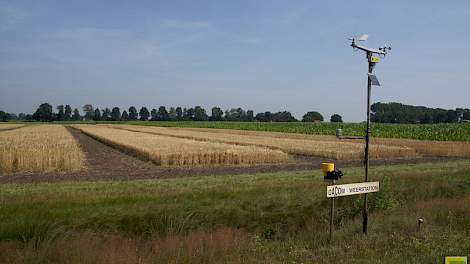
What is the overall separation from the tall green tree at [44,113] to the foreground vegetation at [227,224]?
592 ft

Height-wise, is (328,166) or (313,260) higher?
(328,166)

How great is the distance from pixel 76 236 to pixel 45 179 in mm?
Answer: 11227

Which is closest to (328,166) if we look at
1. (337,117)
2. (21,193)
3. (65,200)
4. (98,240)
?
(98,240)

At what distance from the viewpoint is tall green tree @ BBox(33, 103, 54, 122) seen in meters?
176

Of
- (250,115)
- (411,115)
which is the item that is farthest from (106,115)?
(411,115)

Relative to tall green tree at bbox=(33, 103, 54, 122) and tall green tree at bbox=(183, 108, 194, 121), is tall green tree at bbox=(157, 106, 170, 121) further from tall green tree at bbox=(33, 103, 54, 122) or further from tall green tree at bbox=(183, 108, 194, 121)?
tall green tree at bbox=(33, 103, 54, 122)

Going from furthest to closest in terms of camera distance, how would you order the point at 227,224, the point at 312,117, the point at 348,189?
the point at 312,117 → the point at 227,224 → the point at 348,189

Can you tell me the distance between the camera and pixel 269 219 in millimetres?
10664

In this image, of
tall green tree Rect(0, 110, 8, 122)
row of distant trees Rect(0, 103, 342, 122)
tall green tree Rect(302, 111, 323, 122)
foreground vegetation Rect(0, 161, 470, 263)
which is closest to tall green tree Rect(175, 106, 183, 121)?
row of distant trees Rect(0, 103, 342, 122)

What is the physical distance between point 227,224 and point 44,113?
186684 millimetres

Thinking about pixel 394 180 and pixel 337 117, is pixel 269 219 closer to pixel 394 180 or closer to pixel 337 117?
pixel 394 180

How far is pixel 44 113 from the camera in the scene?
17625 centimetres

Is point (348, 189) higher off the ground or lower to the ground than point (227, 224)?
higher

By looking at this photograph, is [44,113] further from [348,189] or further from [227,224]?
[348,189]
